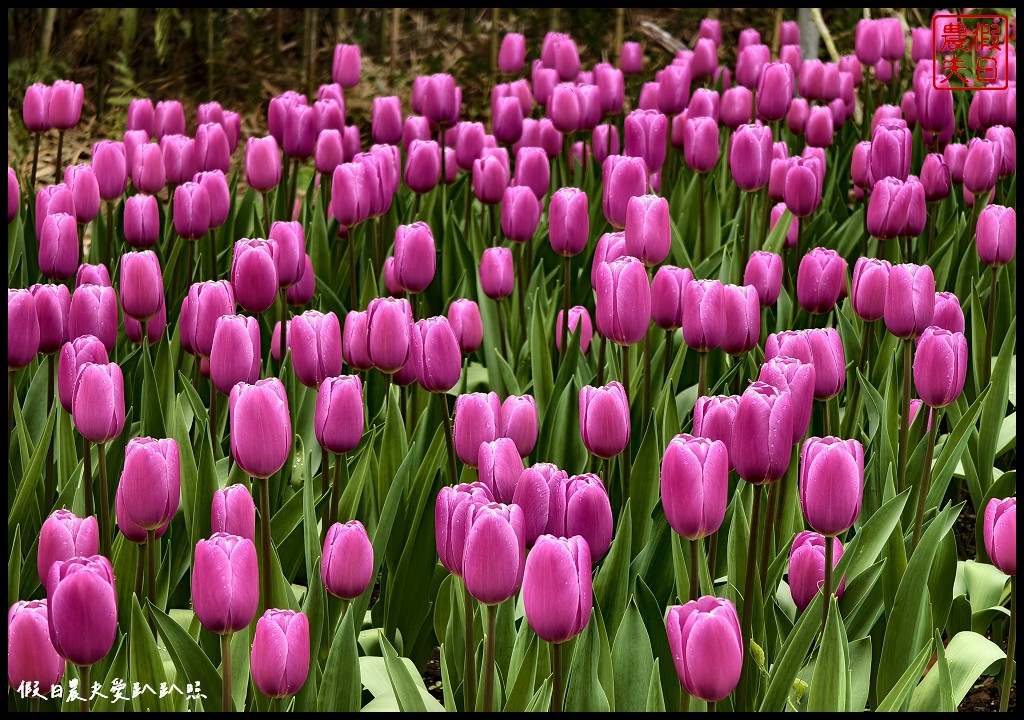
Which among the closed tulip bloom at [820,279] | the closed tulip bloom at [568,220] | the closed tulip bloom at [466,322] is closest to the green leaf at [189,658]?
the closed tulip bloom at [466,322]

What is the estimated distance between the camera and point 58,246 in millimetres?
2572

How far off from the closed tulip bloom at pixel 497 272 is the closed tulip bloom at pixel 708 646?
1.48 metres

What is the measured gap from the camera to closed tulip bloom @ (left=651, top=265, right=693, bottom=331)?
214cm

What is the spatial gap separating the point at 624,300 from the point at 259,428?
0.72 metres

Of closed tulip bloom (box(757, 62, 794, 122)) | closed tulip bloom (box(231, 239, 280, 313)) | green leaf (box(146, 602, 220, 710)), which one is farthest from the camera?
closed tulip bloom (box(757, 62, 794, 122))

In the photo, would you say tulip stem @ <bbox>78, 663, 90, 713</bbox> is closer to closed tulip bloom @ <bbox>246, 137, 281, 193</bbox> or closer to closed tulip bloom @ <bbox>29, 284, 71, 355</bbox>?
closed tulip bloom @ <bbox>29, 284, 71, 355</bbox>

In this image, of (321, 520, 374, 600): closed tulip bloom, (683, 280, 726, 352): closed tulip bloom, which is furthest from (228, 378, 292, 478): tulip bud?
(683, 280, 726, 352): closed tulip bloom

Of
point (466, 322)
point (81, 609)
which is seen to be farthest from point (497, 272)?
point (81, 609)

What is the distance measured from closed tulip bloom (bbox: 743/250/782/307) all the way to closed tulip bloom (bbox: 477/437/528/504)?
1088 millimetres

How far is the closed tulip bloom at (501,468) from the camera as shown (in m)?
1.50

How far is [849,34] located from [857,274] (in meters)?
5.33

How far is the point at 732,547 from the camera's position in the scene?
6.28 feet

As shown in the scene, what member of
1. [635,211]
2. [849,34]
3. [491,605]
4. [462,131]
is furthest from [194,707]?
[849,34]

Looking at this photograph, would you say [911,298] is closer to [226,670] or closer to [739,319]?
[739,319]
